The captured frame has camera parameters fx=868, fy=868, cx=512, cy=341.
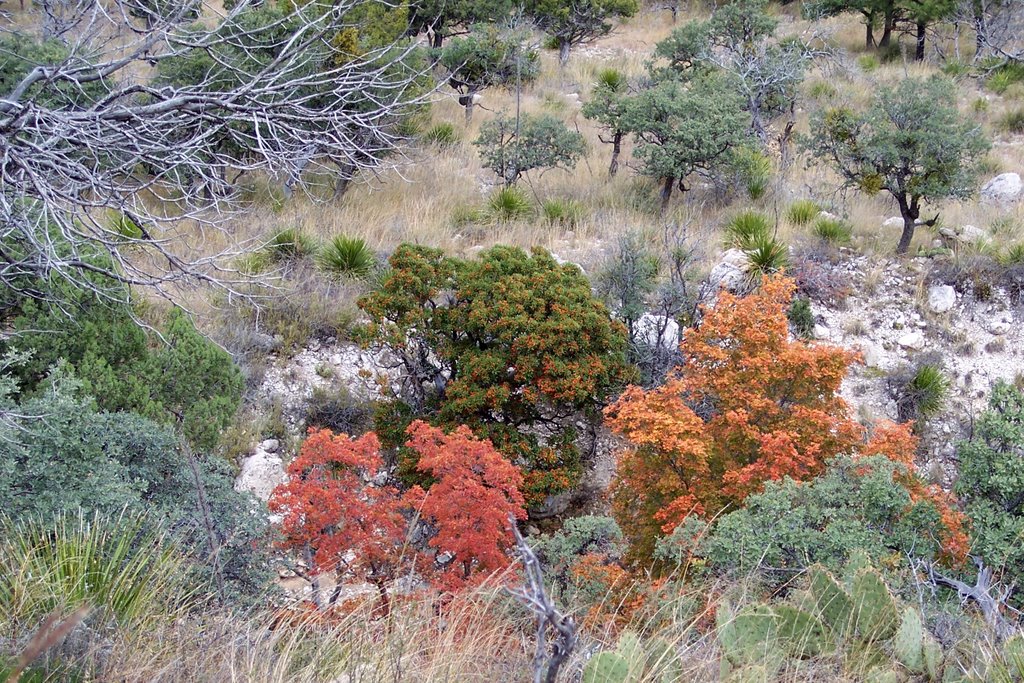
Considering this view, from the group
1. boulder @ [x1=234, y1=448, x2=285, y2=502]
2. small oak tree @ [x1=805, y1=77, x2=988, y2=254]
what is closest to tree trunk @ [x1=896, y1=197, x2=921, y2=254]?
small oak tree @ [x1=805, y1=77, x2=988, y2=254]

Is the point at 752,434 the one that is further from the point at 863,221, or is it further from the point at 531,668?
the point at 863,221

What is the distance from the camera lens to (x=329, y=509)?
5.53 meters

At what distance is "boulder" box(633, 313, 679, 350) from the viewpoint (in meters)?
9.55

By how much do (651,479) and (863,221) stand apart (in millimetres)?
7936

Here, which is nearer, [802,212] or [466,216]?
[466,216]

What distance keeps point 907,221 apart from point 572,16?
12.0 meters

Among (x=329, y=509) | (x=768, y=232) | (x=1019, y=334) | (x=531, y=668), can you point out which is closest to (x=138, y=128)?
(x=329, y=509)

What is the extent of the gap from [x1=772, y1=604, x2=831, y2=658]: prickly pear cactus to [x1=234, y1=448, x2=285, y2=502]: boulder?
18.8 feet

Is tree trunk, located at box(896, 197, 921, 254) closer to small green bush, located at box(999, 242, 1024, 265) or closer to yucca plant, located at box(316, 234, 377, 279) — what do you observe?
small green bush, located at box(999, 242, 1024, 265)

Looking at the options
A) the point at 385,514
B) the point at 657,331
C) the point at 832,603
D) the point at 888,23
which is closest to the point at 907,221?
the point at 657,331

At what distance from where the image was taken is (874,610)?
12.4 feet

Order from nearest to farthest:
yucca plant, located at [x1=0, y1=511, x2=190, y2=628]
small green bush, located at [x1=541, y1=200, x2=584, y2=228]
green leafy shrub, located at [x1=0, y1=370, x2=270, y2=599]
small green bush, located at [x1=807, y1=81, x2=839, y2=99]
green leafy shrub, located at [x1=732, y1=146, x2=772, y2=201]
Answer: yucca plant, located at [x1=0, y1=511, x2=190, y2=628] → green leafy shrub, located at [x1=0, y1=370, x2=270, y2=599] → small green bush, located at [x1=541, y1=200, x2=584, y2=228] → green leafy shrub, located at [x1=732, y1=146, x2=772, y2=201] → small green bush, located at [x1=807, y1=81, x2=839, y2=99]

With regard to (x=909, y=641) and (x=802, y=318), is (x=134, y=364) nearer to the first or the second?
(x=909, y=641)

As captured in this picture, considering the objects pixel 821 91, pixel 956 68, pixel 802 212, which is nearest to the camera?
pixel 802 212
